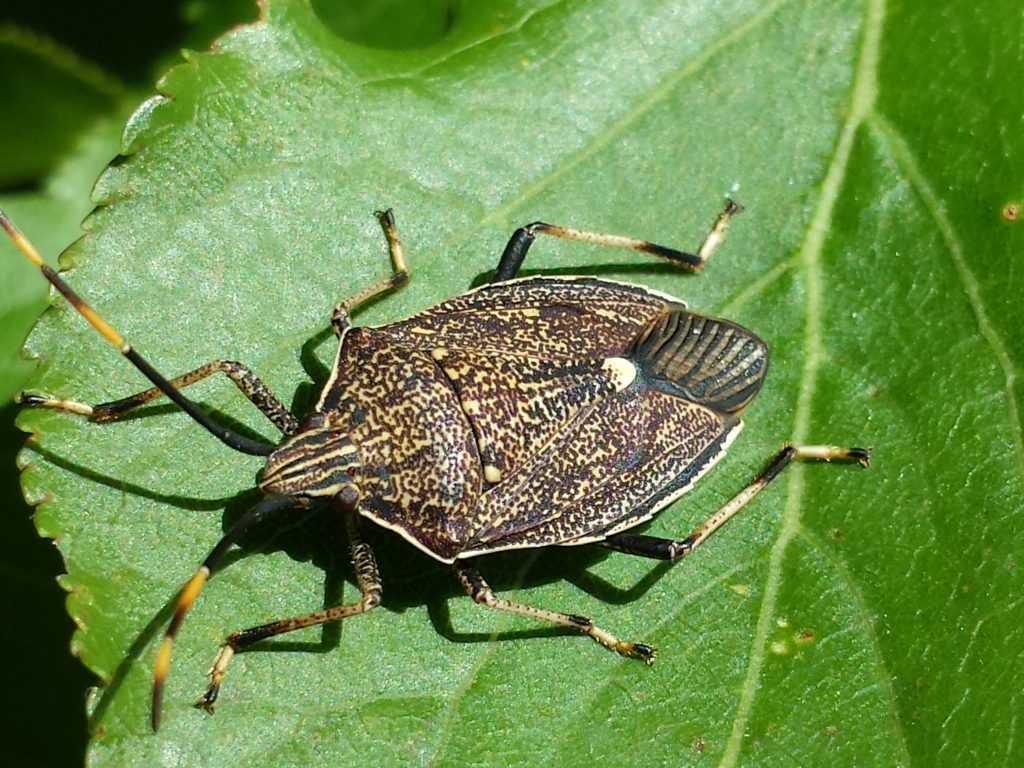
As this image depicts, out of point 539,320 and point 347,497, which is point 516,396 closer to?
point 539,320

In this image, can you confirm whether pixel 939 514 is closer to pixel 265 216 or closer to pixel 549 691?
pixel 549 691

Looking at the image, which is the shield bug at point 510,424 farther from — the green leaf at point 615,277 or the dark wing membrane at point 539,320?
the green leaf at point 615,277

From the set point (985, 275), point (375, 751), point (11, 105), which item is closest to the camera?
point (375, 751)

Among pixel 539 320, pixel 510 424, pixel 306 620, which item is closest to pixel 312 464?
pixel 306 620

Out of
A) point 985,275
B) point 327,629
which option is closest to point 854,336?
point 985,275

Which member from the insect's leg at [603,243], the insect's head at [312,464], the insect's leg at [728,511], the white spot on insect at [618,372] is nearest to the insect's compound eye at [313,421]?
the insect's head at [312,464]
